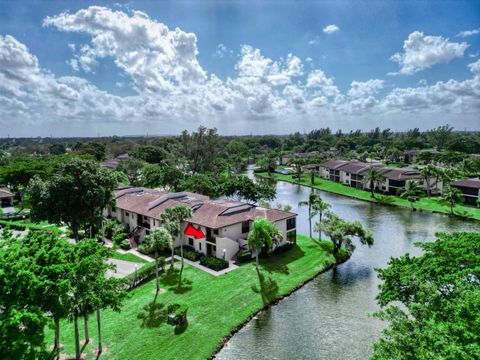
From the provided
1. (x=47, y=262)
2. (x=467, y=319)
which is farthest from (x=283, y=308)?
(x=47, y=262)

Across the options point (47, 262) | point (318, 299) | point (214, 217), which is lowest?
point (318, 299)

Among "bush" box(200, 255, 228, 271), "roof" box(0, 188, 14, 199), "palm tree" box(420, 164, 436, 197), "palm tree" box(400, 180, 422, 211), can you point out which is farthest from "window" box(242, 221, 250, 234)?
"roof" box(0, 188, 14, 199)

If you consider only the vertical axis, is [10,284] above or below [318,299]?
above

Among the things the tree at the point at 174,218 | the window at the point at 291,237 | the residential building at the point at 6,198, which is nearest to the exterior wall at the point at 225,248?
the tree at the point at 174,218

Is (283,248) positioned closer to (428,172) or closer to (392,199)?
(392,199)

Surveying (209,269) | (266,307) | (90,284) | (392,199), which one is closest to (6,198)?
(209,269)

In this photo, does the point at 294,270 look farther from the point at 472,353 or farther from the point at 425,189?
the point at 425,189
